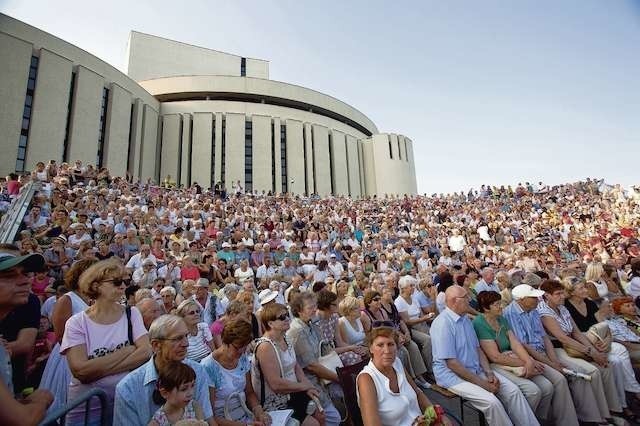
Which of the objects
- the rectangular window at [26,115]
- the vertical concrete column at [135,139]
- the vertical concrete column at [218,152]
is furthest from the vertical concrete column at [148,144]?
the rectangular window at [26,115]

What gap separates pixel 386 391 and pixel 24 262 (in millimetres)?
2792

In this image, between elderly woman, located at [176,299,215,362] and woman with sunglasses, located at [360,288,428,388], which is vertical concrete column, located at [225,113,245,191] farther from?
elderly woman, located at [176,299,215,362]

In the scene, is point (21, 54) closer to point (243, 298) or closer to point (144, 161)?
point (144, 161)

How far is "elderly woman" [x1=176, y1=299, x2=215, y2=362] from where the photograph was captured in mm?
3875

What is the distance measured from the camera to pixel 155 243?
929cm

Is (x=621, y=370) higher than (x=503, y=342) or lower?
lower

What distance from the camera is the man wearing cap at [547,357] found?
4.00 m

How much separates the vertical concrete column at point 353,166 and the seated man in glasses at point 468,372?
118 feet

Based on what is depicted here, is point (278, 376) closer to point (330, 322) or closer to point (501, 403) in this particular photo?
point (330, 322)

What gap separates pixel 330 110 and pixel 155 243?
118ft

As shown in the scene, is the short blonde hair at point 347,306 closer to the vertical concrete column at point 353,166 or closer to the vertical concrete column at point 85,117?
the vertical concrete column at point 85,117

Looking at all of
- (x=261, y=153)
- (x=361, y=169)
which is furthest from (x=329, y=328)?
(x=361, y=169)

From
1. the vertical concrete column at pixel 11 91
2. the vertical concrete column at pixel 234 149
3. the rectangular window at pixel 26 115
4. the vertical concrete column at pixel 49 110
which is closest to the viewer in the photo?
the vertical concrete column at pixel 11 91

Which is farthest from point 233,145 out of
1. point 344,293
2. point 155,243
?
point 344,293
